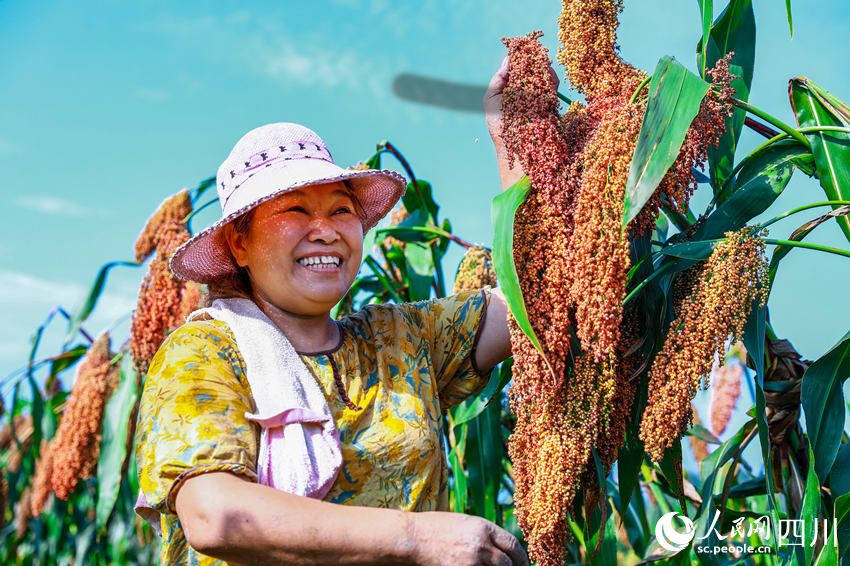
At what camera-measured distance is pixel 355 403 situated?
64.9 inches

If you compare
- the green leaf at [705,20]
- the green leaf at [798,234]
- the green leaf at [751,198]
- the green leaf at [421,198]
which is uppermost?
the green leaf at [421,198]

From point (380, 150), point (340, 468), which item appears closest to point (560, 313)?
point (340, 468)

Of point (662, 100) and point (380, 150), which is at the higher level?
point (380, 150)

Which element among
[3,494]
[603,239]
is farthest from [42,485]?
[603,239]

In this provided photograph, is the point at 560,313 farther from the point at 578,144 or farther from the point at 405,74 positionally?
the point at 405,74

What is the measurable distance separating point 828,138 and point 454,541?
132cm

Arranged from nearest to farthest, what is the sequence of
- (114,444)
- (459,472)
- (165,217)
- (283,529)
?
(283,529), (459,472), (165,217), (114,444)

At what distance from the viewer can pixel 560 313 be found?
57.2 inches

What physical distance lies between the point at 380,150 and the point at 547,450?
71.6 inches

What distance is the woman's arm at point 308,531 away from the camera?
4.05ft

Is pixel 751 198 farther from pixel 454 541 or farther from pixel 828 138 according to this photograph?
pixel 454 541

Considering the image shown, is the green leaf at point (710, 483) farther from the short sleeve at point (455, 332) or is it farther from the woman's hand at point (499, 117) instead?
the woman's hand at point (499, 117)

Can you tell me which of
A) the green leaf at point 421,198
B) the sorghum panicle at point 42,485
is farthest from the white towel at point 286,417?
the sorghum panicle at point 42,485

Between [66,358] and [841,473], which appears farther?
[66,358]
